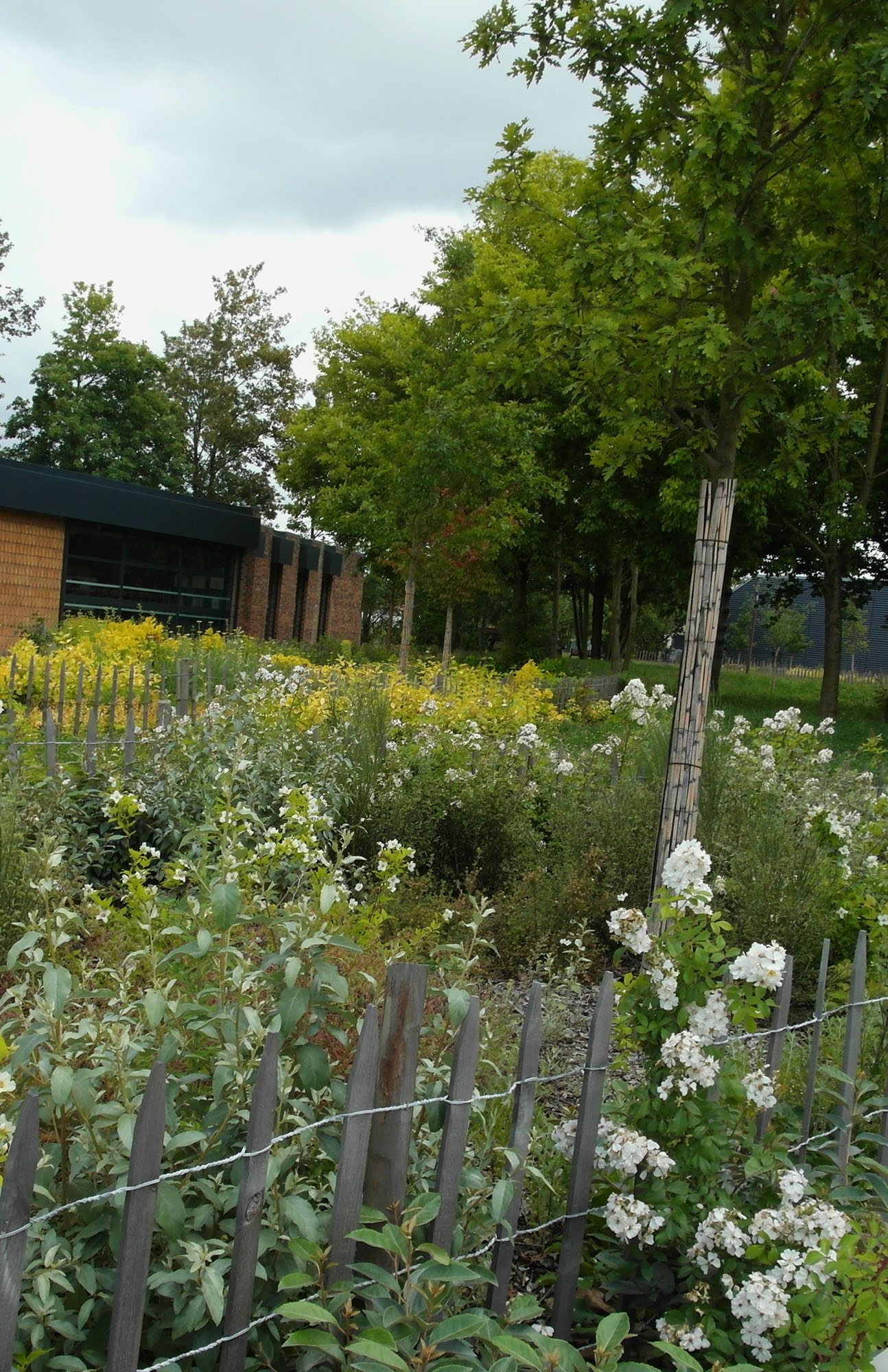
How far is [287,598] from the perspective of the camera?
2827 centimetres

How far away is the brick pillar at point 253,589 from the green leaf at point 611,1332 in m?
24.3

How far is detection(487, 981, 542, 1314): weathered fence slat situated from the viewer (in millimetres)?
2125

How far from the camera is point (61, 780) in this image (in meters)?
5.45

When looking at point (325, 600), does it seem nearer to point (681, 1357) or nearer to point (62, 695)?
point (62, 695)

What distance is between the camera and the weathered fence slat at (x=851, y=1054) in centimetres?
287

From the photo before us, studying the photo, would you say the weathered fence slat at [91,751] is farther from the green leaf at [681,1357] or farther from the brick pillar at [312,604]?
the brick pillar at [312,604]

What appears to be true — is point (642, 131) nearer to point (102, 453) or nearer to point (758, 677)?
point (758, 677)

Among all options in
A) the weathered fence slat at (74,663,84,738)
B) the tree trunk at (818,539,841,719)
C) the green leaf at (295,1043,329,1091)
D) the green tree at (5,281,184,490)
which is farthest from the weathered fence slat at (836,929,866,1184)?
the green tree at (5,281,184,490)

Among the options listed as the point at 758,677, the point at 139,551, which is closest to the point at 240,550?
the point at 139,551

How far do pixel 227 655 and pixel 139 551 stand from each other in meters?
10.7

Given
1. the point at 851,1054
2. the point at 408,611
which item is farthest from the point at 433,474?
the point at 851,1054

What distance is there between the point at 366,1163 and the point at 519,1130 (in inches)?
16.7

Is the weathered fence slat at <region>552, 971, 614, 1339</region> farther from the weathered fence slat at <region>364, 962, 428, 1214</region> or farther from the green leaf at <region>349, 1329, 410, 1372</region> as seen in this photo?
the green leaf at <region>349, 1329, 410, 1372</region>

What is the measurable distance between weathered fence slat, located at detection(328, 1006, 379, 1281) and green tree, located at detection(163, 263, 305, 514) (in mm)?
39019
